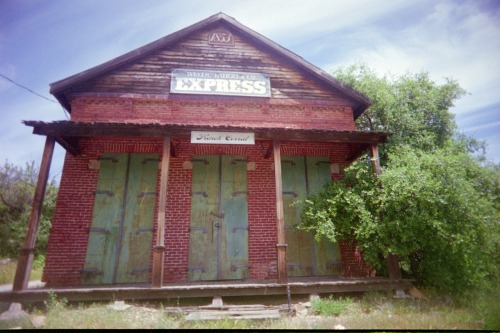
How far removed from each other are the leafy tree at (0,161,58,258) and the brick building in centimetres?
1288

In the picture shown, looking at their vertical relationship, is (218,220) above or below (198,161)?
below

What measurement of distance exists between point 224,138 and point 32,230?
4.47m

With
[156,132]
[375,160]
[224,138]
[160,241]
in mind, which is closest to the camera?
[160,241]

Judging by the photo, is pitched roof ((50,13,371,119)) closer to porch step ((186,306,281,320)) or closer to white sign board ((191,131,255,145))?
white sign board ((191,131,255,145))

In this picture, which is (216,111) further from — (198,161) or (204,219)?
(204,219)

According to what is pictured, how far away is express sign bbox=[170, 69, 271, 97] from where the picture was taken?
866cm

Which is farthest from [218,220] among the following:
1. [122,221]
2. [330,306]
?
[330,306]

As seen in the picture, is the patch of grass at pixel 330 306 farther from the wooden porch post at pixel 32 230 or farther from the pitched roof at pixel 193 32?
the pitched roof at pixel 193 32

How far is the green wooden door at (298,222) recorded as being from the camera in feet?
24.3

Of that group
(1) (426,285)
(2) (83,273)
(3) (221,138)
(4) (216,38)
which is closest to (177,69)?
(4) (216,38)

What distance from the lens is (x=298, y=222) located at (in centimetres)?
770

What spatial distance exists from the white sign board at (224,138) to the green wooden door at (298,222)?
5.97 ft

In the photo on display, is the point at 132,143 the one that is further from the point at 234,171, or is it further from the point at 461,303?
the point at 461,303

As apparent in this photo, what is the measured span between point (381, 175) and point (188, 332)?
5.25 m
